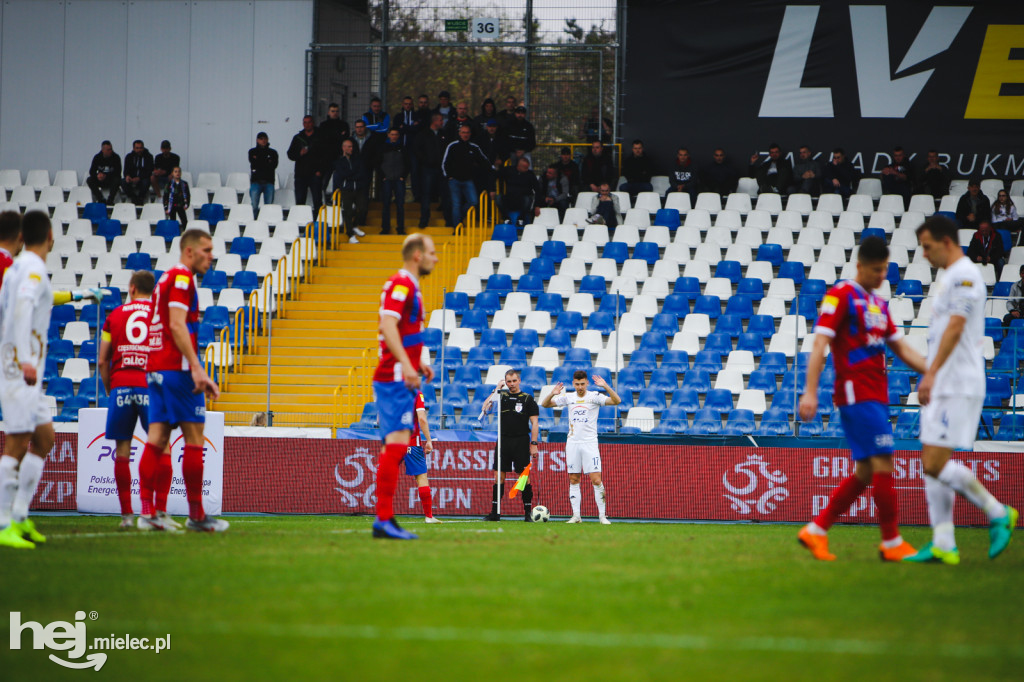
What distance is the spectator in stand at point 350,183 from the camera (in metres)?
23.4

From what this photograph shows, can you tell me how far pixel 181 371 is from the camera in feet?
27.9

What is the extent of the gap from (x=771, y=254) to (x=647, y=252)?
105 inches

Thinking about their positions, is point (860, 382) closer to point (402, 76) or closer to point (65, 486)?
point (65, 486)

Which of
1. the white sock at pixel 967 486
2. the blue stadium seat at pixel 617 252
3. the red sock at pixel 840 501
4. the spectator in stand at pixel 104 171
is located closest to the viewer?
the white sock at pixel 967 486

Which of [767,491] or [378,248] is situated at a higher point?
[378,248]

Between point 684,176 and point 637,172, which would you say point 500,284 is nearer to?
point 637,172

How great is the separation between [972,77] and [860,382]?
814 inches

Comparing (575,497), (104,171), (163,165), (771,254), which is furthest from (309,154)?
(575,497)

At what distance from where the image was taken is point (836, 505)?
7.37 m

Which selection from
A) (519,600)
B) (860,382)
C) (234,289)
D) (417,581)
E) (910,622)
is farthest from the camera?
(234,289)

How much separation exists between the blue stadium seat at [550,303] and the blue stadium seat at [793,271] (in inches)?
186

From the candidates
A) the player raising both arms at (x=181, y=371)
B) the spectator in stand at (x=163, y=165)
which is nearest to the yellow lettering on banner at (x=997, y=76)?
the spectator in stand at (x=163, y=165)

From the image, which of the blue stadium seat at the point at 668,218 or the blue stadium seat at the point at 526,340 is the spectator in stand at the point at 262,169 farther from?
the blue stadium seat at the point at 668,218

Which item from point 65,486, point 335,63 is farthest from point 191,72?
point 65,486
